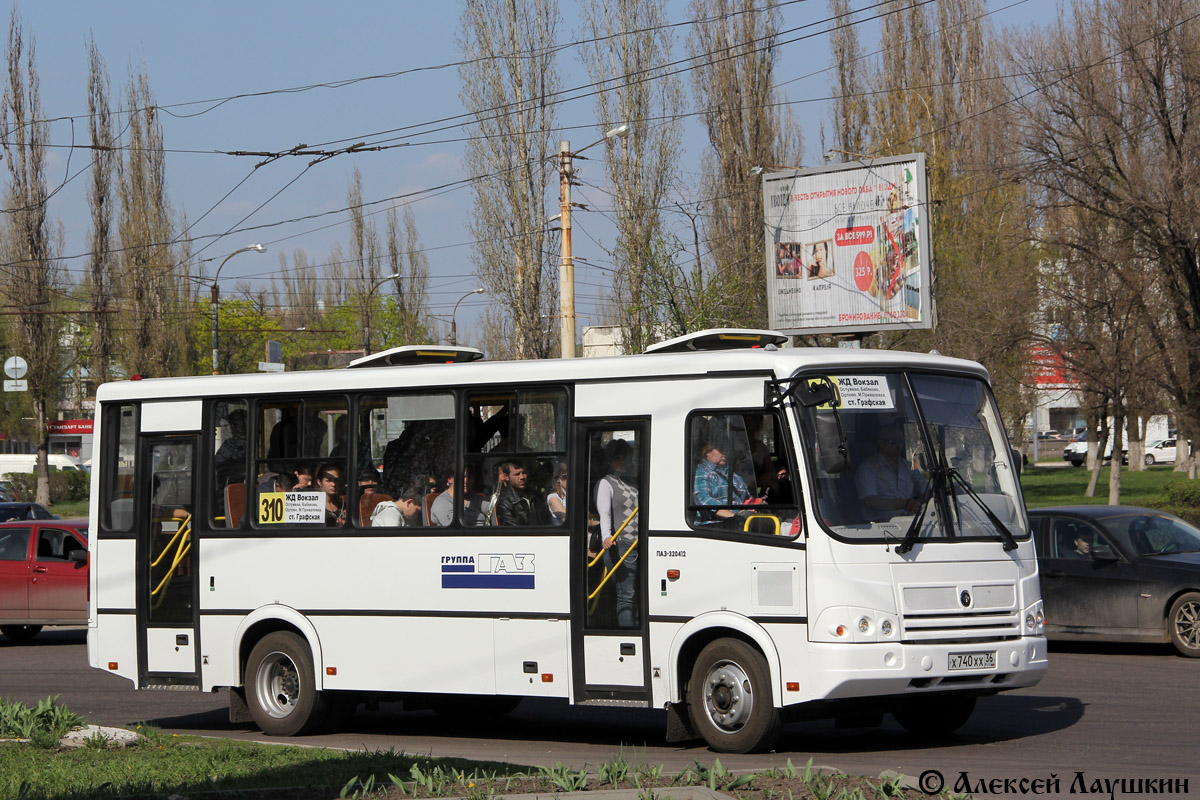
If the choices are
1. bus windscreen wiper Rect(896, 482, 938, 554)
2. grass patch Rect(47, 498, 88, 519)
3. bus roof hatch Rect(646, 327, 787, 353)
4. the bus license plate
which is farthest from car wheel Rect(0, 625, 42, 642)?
grass patch Rect(47, 498, 88, 519)

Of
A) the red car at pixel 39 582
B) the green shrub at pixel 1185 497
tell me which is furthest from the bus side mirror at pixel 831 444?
the green shrub at pixel 1185 497

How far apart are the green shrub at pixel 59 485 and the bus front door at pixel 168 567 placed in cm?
4707

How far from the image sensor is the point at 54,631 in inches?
934

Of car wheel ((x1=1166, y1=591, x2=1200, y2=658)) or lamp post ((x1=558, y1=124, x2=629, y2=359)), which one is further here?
lamp post ((x1=558, y1=124, x2=629, y2=359))

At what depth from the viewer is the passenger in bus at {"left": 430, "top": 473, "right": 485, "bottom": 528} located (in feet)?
36.4

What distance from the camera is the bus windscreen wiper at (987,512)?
9938 millimetres

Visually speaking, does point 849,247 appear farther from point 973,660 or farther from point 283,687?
point 973,660

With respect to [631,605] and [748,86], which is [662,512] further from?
[748,86]

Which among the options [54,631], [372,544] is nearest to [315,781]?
[372,544]

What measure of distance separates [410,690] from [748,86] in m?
32.8

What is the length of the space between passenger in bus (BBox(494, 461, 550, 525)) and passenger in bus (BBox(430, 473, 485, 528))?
0.16m

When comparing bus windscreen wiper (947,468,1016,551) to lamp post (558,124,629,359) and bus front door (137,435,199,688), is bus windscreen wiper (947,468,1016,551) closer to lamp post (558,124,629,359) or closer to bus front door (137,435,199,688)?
bus front door (137,435,199,688)

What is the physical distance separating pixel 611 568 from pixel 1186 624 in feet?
24.0

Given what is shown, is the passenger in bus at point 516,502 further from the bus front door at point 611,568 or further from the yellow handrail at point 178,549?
the yellow handrail at point 178,549
